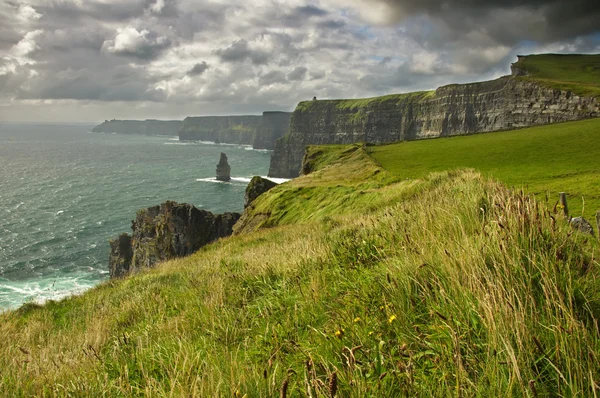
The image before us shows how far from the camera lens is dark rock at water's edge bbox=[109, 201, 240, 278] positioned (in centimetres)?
6009

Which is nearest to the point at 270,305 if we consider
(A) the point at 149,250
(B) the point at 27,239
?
(A) the point at 149,250

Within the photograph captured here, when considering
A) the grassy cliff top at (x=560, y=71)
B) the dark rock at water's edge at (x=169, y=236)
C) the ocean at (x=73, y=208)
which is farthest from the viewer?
the grassy cliff top at (x=560, y=71)

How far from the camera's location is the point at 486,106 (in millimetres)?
130125

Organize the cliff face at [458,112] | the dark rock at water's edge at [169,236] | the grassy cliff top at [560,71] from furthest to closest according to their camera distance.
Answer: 1. the grassy cliff top at [560,71]
2. the cliff face at [458,112]
3. the dark rock at water's edge at [169,236]

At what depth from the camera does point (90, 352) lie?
17.8ft

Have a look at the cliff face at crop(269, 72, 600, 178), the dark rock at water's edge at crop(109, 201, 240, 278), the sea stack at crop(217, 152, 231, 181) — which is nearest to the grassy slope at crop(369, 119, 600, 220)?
the cliff face at crop(269, 72, 600, 178)

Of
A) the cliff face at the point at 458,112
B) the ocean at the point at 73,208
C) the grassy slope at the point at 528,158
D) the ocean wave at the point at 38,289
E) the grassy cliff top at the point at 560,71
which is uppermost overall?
the grassy cliff top at the point at 560,71

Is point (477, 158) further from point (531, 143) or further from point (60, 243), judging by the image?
point (60, 243)

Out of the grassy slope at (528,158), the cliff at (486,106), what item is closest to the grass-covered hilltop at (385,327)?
the grassy slope at (528,158)

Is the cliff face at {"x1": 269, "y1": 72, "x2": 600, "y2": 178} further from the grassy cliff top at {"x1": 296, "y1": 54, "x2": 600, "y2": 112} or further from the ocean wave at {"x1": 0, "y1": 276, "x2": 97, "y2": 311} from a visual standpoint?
the ocean wave at {"x1": 0, "y1": 276, "x2": 97, "y2": 311}

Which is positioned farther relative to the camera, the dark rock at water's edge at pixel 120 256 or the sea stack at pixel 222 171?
the sea stack at pixel 222 171

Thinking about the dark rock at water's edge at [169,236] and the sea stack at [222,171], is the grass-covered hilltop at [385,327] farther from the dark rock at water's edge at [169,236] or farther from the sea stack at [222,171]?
the sea stack at [222,171]

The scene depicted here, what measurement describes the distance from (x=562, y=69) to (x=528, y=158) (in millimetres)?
113219

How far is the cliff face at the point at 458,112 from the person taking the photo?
282 feet
